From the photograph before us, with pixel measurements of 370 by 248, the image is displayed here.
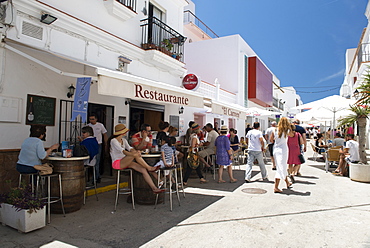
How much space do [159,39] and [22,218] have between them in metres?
7.81

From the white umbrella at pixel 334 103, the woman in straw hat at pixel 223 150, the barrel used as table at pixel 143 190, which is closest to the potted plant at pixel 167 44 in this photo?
the woman in straw hat at pixel 223 150

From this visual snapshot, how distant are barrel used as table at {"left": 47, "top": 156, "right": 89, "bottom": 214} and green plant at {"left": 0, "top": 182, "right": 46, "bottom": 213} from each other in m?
0.56

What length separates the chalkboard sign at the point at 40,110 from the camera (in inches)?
228

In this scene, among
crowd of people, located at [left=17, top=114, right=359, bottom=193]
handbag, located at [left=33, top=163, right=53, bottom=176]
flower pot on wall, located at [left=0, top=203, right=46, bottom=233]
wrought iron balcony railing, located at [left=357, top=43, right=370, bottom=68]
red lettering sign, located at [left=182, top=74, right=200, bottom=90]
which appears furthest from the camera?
wrought iron balcony railing, located at [left=357, top=43, right=370, bottom=68]

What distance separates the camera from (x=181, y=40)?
10.6 meters

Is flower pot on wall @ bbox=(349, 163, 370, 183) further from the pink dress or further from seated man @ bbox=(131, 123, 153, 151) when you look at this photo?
seated man @ bbox=(131, 123, 153, 151)

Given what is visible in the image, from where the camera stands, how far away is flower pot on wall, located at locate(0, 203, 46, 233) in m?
3.83

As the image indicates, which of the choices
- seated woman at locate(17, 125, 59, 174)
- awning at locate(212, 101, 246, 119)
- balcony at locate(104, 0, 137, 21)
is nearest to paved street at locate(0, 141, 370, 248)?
seated woman at locate(17, 125, 59, 174)

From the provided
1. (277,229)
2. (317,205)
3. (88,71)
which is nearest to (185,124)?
(88,71)

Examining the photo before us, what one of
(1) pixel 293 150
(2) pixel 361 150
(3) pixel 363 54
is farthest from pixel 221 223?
(3) pixel 363 54

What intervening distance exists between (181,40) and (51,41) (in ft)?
18.4

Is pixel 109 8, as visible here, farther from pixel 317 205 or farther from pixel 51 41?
pixel 317 205

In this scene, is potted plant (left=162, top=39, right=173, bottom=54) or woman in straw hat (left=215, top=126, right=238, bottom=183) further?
potted plant (left=162, top=39, right=173, bottom=54)

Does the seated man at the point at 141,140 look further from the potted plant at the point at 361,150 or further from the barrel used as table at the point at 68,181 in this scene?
the potted plant at the point at 361,150
